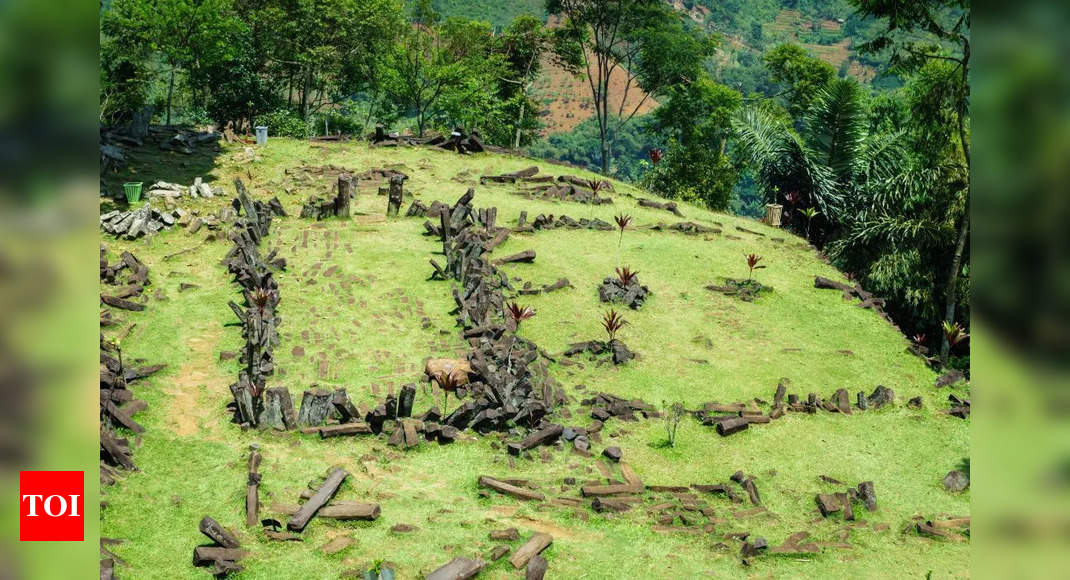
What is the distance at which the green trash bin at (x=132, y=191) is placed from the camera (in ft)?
59.9

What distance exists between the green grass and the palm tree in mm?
2833

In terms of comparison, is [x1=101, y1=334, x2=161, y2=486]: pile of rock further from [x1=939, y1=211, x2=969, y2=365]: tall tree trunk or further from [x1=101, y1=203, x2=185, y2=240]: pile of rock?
[x1=939, y1=211, x2=969, y2=365]: tall tree trunk

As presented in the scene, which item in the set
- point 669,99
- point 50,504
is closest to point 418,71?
point 669,99

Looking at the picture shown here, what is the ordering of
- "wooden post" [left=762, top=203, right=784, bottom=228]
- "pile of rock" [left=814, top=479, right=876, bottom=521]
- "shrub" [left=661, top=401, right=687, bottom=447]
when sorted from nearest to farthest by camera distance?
1. "pile of rock" [left=814, top=479, right=876, bottom=521]
2. "shrub" [left=661, top=401, right=687, bottom=447]
3. "wooden post" [left=762, top=203, right=784, bottom=228]

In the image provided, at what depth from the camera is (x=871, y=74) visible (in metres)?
154

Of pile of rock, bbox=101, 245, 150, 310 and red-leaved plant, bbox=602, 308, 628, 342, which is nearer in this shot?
red-leaved plant, bbox=602, 308, 628, 342

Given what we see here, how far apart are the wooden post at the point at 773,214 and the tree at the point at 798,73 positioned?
1537 centimetres

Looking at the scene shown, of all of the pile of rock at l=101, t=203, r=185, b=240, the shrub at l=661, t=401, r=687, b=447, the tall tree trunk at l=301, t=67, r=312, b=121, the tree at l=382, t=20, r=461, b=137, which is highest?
the tree at l=382, t=20, r=461, b=137

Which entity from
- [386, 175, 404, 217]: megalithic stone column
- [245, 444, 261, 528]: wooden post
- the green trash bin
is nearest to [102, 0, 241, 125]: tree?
the green trash bin

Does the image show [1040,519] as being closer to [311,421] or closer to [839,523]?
[839,523]

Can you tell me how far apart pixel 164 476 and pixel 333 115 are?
31515mm

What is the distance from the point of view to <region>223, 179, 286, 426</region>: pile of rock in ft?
32.0

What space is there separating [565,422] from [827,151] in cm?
1405

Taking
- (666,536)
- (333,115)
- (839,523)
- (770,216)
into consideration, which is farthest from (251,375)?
(333,115)
